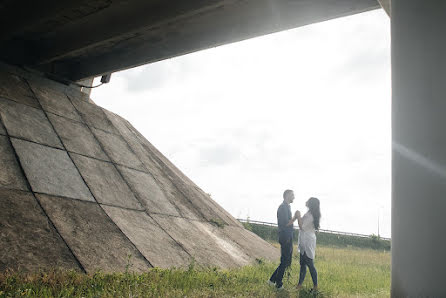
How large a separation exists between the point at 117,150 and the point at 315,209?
716cm

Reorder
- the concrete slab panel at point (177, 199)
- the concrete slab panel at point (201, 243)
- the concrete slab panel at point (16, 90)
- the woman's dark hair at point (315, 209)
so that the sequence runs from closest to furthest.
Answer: the woman's dark hair at point (315, 209) → the concrete slab panel at point (201, 243) → the concrete slab panel at point (16, 90) → the concrete slab panel at point (177, 199)

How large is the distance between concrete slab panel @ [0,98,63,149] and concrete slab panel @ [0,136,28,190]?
28.6 inches

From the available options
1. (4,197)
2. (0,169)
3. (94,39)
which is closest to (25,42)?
(94,39)

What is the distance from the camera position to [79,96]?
12.9 m

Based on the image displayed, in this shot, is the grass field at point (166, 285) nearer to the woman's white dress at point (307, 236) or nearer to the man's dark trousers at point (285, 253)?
the man's dark trousers at point (285, 253)

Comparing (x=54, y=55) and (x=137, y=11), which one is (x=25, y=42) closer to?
(x=54, y=55)

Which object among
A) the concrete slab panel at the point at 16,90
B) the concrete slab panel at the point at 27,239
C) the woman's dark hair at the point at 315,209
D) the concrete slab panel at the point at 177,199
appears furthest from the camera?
the concrete slab panel at the point at 177,199

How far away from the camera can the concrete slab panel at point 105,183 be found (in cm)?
832

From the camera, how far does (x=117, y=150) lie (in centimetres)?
1121

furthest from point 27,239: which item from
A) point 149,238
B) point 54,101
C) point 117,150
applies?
point 54,101

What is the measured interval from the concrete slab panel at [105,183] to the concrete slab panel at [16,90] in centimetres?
261

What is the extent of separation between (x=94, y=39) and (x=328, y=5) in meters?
6.34

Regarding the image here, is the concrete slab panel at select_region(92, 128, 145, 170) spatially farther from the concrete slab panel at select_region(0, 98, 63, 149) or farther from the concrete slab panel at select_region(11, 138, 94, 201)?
the concrete slab panel at select_region(11, 138, 94, 201)

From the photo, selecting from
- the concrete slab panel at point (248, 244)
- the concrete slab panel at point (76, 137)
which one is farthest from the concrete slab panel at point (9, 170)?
the concrete slab panel at point (248, 244)
